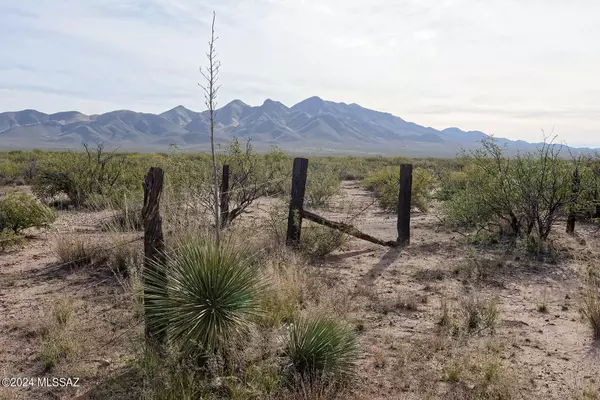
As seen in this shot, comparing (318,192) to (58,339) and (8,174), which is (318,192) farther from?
(8,174)

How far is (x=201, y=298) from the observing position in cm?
402

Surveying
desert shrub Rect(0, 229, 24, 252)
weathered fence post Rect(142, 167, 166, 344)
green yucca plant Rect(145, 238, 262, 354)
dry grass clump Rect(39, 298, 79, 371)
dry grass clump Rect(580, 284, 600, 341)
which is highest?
weathered fence post Rect(142, 167, 166, 344)

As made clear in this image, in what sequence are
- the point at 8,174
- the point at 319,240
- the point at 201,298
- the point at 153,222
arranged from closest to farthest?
the point at 201,298, the point at 153,222, the point at 319,240, the point at 8,174

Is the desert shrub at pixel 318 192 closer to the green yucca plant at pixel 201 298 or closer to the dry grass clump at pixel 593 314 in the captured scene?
the dry grass clump at pixel 593 314

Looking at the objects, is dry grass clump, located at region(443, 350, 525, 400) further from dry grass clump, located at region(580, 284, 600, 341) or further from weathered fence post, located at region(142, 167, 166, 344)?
weathered fence post, located at region(142, 167, 166, 344)

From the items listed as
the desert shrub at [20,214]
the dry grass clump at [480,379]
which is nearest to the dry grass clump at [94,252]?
the desert shrub at [20,214]

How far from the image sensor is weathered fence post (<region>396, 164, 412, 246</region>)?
9742 mm

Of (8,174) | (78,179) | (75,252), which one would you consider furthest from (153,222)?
(8,174)

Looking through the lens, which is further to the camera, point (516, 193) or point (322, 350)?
point (516, 193)

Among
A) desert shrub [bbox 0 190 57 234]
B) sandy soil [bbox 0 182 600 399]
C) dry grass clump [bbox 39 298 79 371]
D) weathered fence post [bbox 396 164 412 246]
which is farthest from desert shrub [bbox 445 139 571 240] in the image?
desert shrub [bbox 0 190 57 234]

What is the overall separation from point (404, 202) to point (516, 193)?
225 centimetres

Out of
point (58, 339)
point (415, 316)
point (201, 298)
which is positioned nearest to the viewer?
point (201, 298)

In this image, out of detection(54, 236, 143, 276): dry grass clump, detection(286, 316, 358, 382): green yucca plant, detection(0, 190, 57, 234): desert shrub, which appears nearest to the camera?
detection(286, 316, 358, 382): green yucca plant

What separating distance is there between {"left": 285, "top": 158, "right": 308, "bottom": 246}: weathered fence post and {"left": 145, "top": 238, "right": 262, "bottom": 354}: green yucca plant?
14.6 feet
